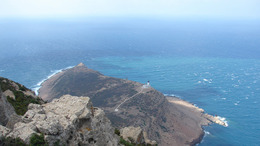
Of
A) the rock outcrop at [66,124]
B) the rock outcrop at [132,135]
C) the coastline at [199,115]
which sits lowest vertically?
the coastline at [199,115]

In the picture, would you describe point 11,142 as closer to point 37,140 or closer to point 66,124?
point 37,140

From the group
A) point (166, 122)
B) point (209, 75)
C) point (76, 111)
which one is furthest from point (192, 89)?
point (76, 111)

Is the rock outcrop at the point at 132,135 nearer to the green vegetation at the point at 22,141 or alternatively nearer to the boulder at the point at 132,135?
the boulder at the point at 132,135

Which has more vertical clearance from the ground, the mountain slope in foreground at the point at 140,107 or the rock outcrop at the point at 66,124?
the rock outcrop at the point at 66,124

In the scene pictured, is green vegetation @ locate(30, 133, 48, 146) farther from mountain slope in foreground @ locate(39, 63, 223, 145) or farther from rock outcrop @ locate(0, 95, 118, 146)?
mountain slope in foreground @ locate(39, 63, 223, 145)

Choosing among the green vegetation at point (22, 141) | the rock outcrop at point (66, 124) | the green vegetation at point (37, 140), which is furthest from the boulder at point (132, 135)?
the green vegetation at point (22, 141)
